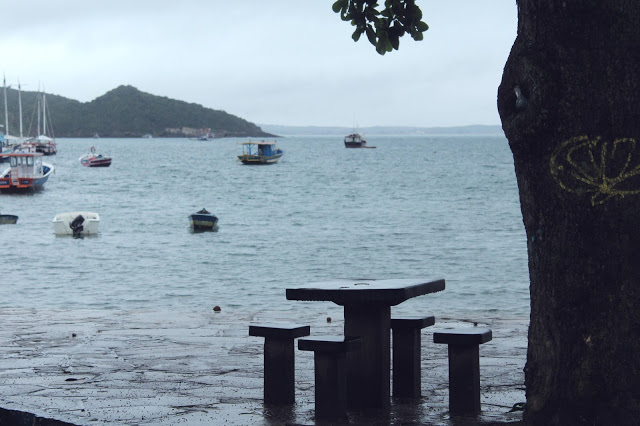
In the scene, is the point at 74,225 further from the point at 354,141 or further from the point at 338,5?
the point at 354,141

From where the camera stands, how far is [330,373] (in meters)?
5.76

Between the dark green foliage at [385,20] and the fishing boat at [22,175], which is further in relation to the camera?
the fishing boat at [22,175]

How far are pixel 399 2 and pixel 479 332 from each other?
2518 millimetres

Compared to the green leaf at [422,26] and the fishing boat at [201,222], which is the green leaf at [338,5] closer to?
the green leaf at [422,26]

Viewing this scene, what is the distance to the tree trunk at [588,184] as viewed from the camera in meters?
4.73

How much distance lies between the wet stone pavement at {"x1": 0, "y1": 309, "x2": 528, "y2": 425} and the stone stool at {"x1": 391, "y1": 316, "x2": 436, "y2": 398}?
5.5 inches

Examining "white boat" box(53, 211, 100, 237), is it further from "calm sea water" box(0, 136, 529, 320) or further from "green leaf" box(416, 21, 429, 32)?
"green leaf" box(416, 21, 429, 32)

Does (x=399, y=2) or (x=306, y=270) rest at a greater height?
(x=399, y=2)

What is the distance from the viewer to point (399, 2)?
23.7ft

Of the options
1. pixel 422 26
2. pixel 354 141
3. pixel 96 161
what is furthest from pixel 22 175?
pixel 354 141

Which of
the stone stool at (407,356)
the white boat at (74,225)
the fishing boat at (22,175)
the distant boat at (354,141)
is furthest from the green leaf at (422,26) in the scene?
the distant boat at (354,141)

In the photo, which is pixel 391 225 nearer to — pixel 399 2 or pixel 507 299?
pixel 507 299

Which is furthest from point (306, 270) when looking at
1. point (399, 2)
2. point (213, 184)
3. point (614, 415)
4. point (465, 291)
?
point (213, 184)

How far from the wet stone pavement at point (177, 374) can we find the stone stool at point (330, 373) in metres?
0.14
